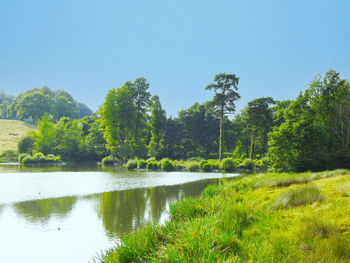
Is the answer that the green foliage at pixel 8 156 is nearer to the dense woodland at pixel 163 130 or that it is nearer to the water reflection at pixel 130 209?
the dense woodland at pixel 163 130

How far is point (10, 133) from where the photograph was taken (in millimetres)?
71375

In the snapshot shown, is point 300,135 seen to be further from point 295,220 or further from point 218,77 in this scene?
Result: point 218,77

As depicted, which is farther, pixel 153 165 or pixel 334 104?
pixel 153 165

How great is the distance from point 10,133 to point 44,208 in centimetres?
7396

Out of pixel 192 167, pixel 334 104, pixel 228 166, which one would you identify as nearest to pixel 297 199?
pixel 334 104

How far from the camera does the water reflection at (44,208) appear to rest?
927 centimetres

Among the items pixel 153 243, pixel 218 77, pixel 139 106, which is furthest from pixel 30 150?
pixel 153 243

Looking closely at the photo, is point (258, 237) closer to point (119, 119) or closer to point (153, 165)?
point (153, 165)

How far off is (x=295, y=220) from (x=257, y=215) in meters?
0.93

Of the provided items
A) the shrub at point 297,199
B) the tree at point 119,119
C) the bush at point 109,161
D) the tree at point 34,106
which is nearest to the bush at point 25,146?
the bush at point 109,161

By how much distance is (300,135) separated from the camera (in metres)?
16.3

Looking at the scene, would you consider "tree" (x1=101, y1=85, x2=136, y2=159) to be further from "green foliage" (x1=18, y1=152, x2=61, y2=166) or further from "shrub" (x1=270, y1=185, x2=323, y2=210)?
"shrub" (x1=270, y1=185, x2=323, y2=210)

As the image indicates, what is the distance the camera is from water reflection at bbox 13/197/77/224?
30.4 ft

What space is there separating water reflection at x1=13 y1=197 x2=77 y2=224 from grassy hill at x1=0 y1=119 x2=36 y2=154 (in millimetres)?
49710
